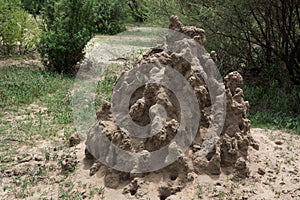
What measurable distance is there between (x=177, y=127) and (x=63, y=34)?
6.77 metres

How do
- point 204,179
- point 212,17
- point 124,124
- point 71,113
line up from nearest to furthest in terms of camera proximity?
point 204,179, point 124,124, point 71,113, point 212,17

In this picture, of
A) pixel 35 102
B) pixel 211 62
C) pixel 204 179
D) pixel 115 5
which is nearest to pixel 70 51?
pixel 35 102

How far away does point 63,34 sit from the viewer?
10.8m

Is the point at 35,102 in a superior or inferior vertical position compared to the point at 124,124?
inferior

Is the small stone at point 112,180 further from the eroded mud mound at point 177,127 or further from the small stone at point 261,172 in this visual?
the small stone at point 261,172

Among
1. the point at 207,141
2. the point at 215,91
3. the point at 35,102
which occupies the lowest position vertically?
the point at 35,102

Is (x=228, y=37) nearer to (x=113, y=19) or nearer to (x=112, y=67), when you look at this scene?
(x=112, y=67)

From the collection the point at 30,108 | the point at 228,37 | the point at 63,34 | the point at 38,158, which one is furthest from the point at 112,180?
the point at 228,37

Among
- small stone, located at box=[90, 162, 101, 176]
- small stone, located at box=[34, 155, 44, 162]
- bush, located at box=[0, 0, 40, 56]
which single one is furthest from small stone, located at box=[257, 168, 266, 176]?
bush, located at box=[0, 0, 40, 56]

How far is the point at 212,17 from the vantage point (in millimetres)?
10250

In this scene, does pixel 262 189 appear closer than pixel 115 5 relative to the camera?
Yes

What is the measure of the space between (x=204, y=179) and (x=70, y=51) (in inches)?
276

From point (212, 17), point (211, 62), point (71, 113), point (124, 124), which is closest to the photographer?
point (124, 124)

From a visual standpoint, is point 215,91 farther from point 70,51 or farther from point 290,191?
point 70,51
